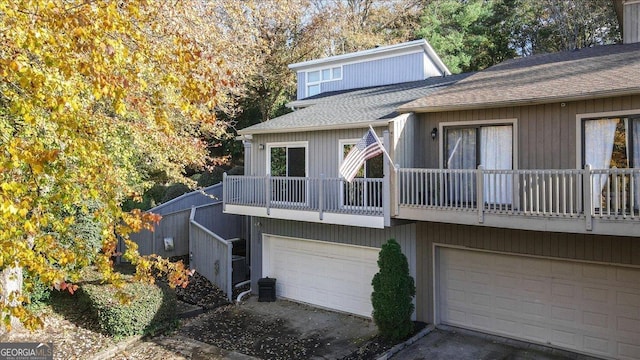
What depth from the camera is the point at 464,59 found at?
90.9ft

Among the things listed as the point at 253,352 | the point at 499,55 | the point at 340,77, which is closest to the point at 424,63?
the point at 340,77

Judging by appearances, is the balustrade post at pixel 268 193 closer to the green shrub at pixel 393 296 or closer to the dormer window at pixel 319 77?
the green shrub at pixel 393 296

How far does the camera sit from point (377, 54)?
1745 cm

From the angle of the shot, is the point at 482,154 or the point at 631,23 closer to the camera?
the point at 482,154

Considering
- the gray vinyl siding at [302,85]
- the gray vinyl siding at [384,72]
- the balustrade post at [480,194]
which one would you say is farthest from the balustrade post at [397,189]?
the gray vinyl siding at [302,85]

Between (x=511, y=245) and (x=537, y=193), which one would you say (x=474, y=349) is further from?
(x=537, y=193)

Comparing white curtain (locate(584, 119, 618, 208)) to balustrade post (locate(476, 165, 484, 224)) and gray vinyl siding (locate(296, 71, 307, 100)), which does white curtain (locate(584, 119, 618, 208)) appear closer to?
balustrade post (locate(476, 165, 484, 224))

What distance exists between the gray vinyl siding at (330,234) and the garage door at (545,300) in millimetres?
910

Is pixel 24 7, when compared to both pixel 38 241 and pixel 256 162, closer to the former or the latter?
pixel 38 241

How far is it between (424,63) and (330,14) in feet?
40.7

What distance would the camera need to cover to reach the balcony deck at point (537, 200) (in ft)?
25.6

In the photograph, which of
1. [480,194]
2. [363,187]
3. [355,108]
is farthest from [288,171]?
[480,194]

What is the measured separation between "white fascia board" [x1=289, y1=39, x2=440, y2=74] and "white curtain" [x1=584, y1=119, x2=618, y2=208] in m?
8.50

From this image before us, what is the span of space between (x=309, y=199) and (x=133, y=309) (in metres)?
5.21
